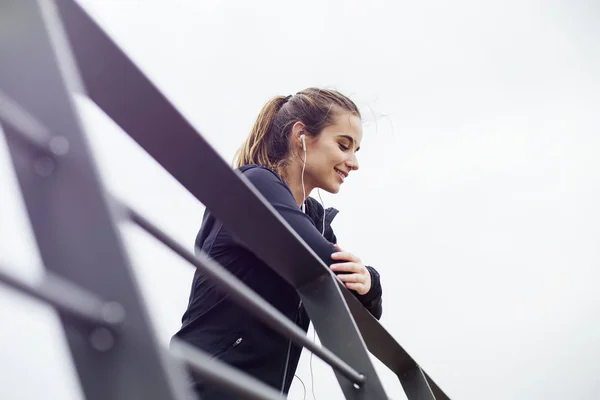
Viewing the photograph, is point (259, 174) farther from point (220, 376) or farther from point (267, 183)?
point (220, 376)

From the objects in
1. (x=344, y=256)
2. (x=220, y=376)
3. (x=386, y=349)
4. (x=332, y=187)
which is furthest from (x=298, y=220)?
(x=220, y=376)

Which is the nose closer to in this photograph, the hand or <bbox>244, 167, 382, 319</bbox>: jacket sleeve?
<bbox>244, 167, 382, 319</bbox>: jacket sleeve

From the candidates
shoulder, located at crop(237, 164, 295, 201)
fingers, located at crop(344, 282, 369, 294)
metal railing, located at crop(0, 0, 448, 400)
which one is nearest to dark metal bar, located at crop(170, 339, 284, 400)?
metal railing, located at crop(0, 0, 448, 400)

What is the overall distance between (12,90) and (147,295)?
0.18 m

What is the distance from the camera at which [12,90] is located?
0.39 meters

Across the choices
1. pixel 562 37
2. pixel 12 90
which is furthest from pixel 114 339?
pixel 562 37

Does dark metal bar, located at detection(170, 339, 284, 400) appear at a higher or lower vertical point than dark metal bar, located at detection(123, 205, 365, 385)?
lower

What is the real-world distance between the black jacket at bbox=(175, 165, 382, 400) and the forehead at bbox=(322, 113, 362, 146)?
444 millimetres

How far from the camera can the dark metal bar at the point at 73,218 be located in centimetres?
33

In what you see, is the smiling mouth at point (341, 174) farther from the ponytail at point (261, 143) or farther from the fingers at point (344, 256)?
the fingers at point (344, 256)

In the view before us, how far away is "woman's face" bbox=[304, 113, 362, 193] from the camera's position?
1543 mm

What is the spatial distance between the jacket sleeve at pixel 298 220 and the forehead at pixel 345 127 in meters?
0.44

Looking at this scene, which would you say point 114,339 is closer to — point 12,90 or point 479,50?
point 12,90

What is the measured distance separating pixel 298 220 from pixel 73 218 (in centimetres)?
73
